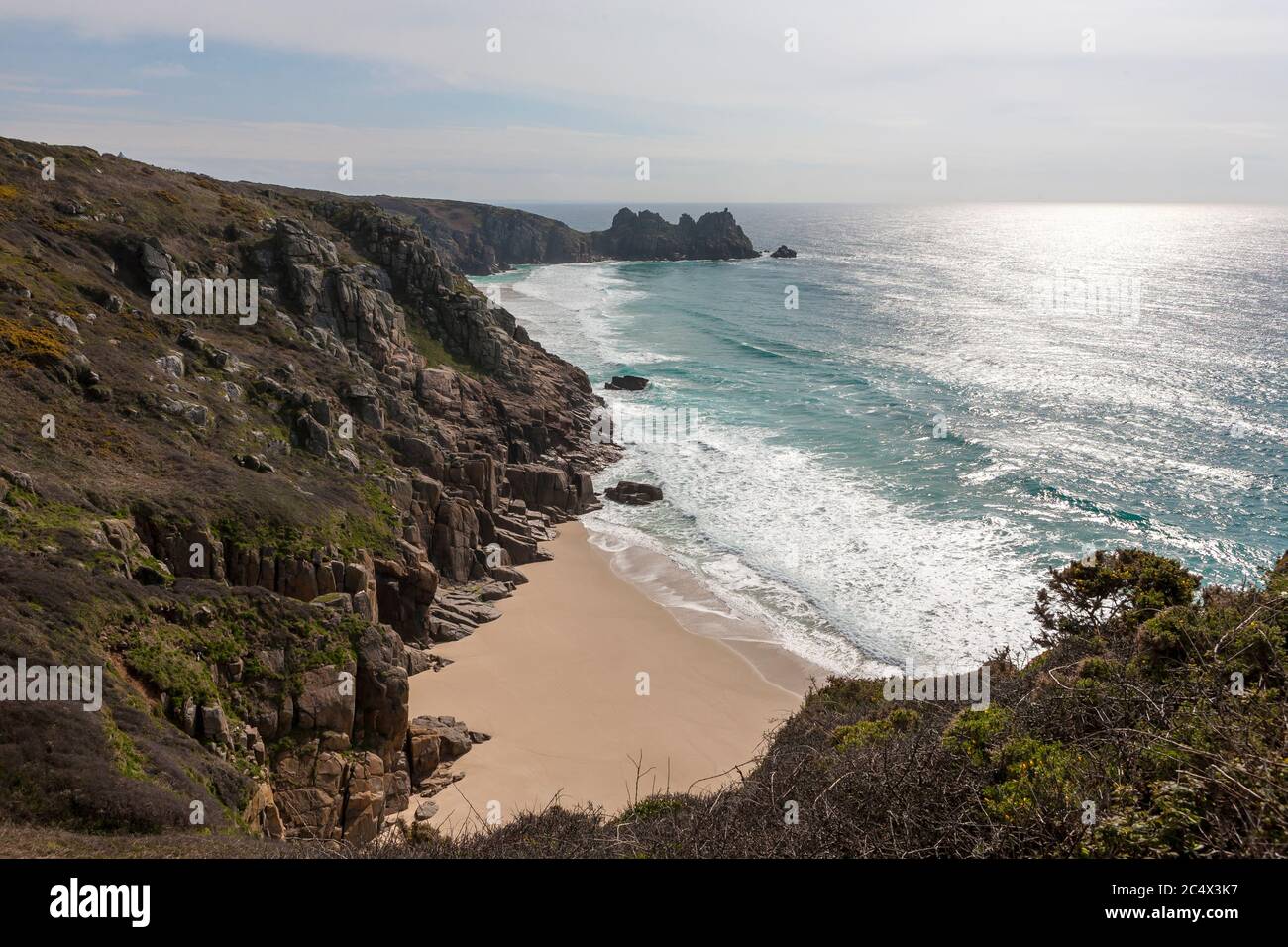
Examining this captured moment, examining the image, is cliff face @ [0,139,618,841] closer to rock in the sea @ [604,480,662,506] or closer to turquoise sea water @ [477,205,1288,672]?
rock in the sea @ [604,480,662,506]

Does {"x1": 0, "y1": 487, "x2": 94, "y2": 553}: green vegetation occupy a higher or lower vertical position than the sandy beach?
higher

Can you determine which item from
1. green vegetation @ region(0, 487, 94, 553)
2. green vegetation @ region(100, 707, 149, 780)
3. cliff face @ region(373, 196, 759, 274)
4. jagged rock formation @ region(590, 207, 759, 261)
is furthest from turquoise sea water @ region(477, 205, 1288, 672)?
jagged rock formation @ region(590, 207, 759, 261)

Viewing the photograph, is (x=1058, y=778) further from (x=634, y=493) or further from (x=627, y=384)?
Result: (x=627, y=384)

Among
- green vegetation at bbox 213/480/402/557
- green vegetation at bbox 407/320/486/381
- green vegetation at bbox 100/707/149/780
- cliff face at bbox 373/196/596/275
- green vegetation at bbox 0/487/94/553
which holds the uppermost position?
cliff face at bbox 373/196/596/275

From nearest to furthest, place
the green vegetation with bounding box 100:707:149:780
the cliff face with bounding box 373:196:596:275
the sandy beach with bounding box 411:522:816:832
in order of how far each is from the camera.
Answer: the green vegetation with bounding box 100:707:149:780 < the sandy beach with bounding box 411:522:816:832 < the cliff face with bounding box 373:196:596:275

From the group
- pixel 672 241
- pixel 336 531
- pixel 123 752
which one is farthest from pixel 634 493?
pixel 672 241
